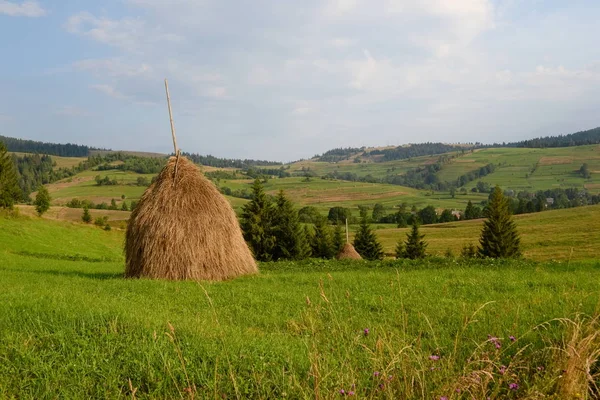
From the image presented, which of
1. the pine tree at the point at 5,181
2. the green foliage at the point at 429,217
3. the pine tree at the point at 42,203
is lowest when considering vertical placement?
the green foliage at the point at 429,217

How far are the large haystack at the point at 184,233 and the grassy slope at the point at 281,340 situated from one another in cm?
264

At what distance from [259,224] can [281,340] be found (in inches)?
1466

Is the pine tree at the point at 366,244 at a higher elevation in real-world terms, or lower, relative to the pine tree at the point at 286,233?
lower

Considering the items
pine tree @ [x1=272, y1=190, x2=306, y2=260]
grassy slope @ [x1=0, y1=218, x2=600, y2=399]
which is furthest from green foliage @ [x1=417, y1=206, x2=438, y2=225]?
grassy slope @ [x1=0, y1=218, x2=600, y2=399]

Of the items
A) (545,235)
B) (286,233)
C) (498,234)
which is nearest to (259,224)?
(286,233)

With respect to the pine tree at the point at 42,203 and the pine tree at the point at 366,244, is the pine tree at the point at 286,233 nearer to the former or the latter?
the pine tree at the point at 366,244

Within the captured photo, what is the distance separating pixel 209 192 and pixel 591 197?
167892 millimetres

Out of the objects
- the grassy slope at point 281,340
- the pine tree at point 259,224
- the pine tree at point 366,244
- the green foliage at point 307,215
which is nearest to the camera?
the grassy slope at point 281,340

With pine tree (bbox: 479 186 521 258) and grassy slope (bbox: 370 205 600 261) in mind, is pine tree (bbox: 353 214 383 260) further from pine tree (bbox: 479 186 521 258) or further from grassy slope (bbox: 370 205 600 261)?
grassy slope (bbox: 370 205 600 261)

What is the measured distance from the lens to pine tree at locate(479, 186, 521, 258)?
4581 cm

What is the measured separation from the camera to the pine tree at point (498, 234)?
1804 inches

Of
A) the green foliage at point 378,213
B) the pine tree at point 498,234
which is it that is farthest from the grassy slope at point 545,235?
the green foliage at point 378,213

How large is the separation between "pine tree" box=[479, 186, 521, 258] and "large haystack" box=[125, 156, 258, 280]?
37.8 metres

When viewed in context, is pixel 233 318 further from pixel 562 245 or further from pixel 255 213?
pixel 562 245
